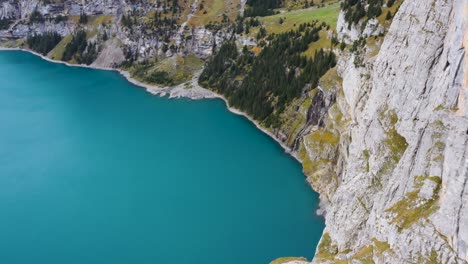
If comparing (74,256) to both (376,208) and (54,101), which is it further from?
(54,101)

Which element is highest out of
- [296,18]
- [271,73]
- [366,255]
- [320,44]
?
[296,18]

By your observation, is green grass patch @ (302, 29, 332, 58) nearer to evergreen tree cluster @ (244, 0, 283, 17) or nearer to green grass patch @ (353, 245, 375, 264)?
evergreen tree cluster @ (244, 0, 283, 17)

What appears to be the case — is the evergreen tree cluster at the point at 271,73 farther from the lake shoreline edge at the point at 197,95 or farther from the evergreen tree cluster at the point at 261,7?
the evergreen tree cluster at the point at 261,7

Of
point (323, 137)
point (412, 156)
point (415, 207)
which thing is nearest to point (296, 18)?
point (323, 137)

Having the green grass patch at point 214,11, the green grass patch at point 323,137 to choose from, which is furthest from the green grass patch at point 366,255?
the green grass patch at point 214,11

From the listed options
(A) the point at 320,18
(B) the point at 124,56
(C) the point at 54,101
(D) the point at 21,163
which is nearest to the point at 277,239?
(D) the point at 21,163

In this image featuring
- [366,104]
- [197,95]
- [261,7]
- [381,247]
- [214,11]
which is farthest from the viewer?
[214,11]

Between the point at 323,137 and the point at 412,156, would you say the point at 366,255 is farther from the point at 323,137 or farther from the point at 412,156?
the point at 323,137
